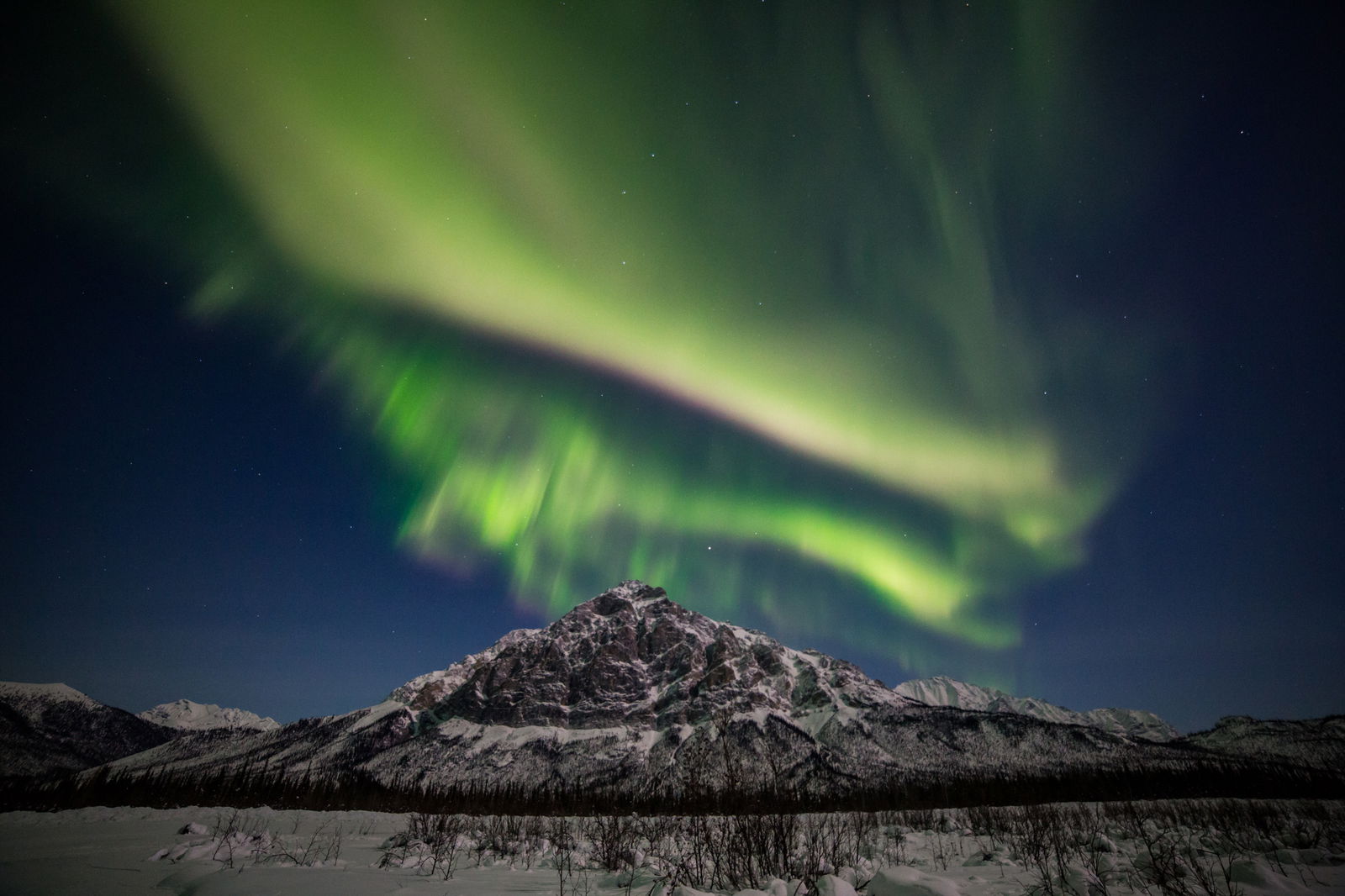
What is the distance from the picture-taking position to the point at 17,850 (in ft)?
38.8

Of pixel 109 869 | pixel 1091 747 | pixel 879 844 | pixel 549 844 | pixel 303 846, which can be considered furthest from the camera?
pixel 1091 747

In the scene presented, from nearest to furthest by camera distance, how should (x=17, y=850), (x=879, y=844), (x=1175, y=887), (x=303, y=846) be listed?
(x=1175, y=887)
(x=17, y=850)
(x=303, y=846)
(x=879, y=844)

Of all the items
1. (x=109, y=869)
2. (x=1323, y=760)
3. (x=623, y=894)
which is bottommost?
(x=109, y=869)

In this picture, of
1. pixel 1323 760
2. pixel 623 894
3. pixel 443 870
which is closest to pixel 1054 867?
pixel 623 894

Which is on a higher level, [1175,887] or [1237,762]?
[1237,762]

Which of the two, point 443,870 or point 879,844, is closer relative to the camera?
point 443,870

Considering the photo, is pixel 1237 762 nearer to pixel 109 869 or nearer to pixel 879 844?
pixel 879 844

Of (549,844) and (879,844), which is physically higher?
(879,844)

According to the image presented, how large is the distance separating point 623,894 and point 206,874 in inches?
249

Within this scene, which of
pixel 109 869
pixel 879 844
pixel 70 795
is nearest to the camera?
pixel 109 869

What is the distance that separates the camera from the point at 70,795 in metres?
64.5

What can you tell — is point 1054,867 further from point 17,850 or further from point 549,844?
point 17,850

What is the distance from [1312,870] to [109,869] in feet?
62.6

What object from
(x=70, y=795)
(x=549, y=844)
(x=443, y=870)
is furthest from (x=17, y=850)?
(x=70, y=795)
